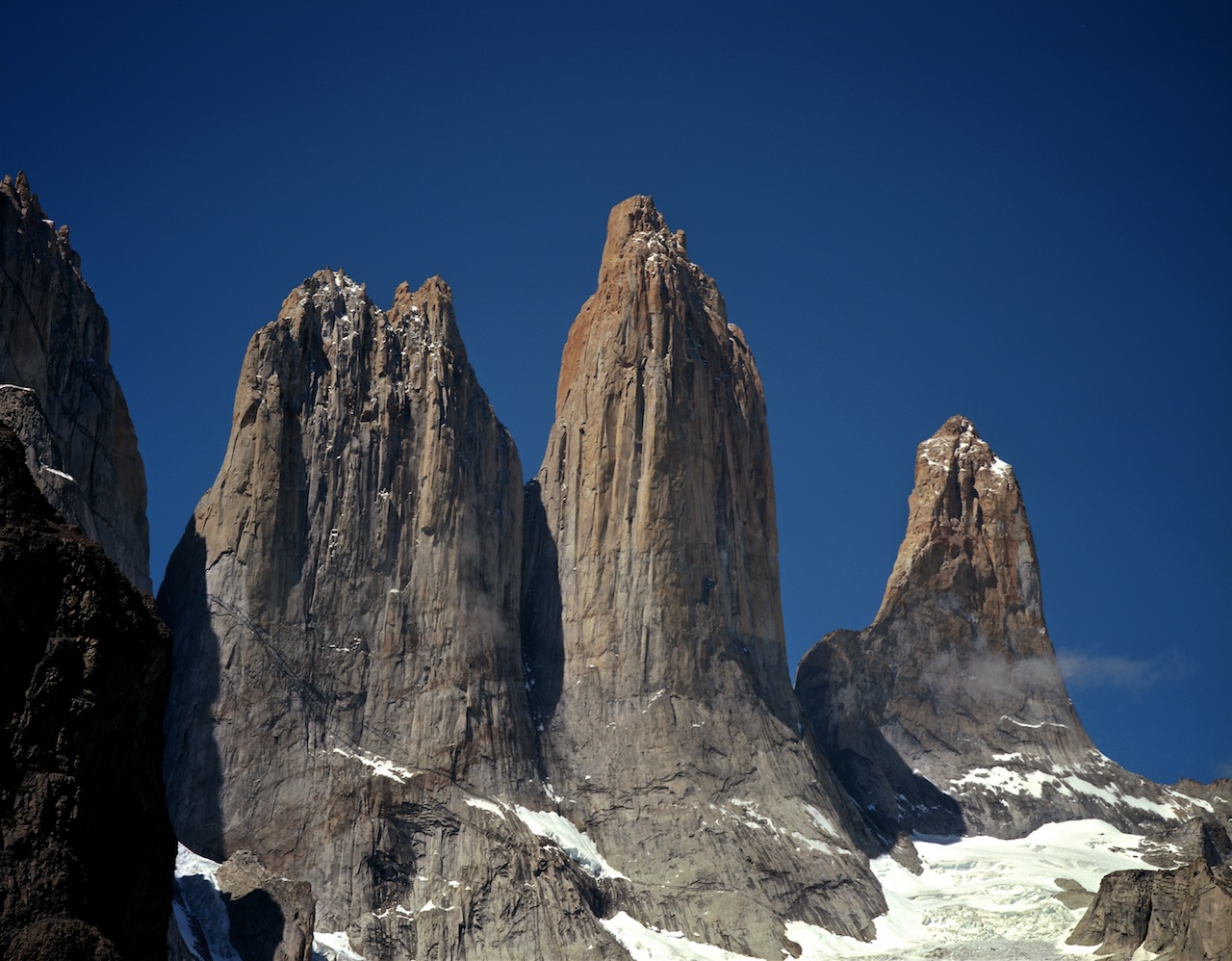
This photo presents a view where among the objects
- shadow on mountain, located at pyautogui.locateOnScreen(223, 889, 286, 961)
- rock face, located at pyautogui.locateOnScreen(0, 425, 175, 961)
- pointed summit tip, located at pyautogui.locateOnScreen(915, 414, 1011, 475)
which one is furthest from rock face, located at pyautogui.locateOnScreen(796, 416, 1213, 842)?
rock face, located at pyautogui.locateOnScreen(0, 425, 175, 961)

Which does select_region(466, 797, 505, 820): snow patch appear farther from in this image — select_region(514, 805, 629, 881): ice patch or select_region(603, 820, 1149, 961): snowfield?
select_region(603, 820, 1149, 961): snowfield

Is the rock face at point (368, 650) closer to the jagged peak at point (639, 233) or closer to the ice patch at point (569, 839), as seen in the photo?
the ice patch at point (569, 839)

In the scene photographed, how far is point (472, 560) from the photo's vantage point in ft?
310

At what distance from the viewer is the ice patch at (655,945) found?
84.4 m

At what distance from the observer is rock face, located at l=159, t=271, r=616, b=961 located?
8200 cm

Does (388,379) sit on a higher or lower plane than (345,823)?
higher

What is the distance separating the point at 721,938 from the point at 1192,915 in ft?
78.7

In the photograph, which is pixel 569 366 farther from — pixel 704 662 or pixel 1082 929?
pixel 1082 929

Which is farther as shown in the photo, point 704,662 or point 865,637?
point 865,637

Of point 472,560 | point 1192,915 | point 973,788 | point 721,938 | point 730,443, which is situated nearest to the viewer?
point 1192,915

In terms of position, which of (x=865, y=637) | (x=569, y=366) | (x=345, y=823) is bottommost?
(x=345, y=823)

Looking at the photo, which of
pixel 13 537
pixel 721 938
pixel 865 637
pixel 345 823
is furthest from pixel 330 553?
pixel 13 537

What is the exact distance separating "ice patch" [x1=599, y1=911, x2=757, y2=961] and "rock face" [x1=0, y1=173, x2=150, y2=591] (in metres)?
28.8

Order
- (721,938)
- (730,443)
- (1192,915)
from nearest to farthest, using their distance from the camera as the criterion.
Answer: (1192,915), (721,938), (730,443)
